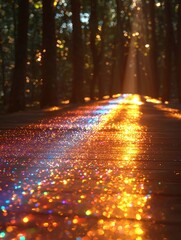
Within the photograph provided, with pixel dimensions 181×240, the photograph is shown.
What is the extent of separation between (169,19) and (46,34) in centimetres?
1197

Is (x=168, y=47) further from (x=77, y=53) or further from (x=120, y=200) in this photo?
(x=120, y=200)

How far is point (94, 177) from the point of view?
160 inches

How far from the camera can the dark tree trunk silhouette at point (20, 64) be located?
1908cm

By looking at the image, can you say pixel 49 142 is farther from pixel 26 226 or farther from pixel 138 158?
pixel 26 226

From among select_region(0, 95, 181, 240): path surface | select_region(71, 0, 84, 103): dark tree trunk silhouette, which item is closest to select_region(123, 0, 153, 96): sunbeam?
select_region(71, 0, 84, 103): dark tree trunk silhouette

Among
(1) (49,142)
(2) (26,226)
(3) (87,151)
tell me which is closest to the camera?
(2) (26,226)

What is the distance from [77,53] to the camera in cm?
2962

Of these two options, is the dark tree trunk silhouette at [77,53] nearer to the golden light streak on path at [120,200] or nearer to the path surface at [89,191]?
the path surface at [89,191]

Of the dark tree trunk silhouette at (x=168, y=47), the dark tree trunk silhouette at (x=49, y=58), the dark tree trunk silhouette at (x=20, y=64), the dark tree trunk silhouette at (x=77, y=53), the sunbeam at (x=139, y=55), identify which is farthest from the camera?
the sunbeam at (x=139, y=55)

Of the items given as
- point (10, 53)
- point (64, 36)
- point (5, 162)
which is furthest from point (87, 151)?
point (10, 53)

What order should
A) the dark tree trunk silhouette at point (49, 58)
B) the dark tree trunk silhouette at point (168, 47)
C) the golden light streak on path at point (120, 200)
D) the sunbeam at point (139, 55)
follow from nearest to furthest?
the golden light streak on path at point (120, 200) < the dark tree trunk silhouette at point (49, 58) < the dark tree trunk silhouette at point (168, 47) < the sunbeam at point (139, 55)

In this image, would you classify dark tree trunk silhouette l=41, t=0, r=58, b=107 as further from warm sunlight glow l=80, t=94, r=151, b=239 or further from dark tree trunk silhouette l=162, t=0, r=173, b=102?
warm sunlight glow l=80, t=94, r=151, b=239

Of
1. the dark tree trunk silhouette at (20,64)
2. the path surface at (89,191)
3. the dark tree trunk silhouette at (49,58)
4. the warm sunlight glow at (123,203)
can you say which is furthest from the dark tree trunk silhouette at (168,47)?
the warm sunlight glow at (123,203)

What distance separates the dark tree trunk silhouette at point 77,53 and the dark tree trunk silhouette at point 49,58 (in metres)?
7.01
